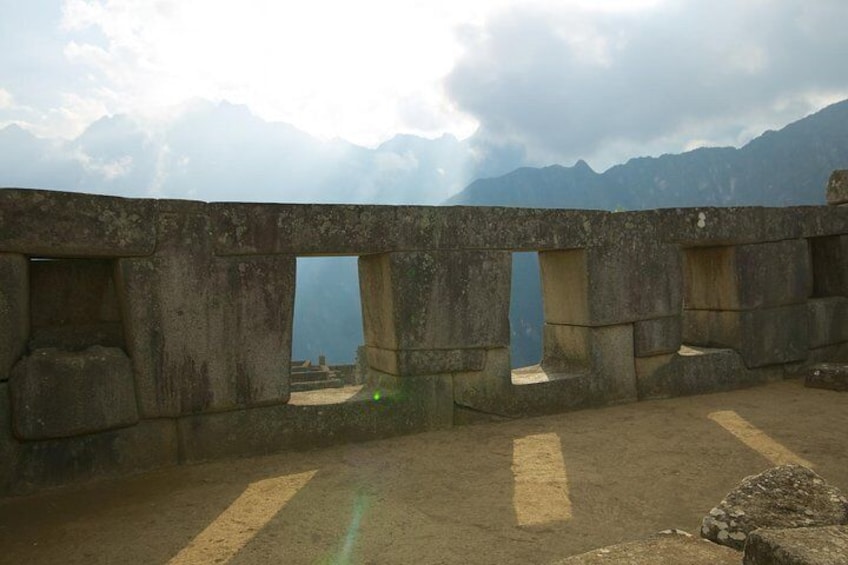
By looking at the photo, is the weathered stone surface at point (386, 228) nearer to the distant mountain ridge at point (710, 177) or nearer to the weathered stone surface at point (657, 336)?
the weathered stone surface at point (657, 336)

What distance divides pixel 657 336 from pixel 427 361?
2.70m

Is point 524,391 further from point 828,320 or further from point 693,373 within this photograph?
point 828,320

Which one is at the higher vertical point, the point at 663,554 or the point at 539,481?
the point at 663,554

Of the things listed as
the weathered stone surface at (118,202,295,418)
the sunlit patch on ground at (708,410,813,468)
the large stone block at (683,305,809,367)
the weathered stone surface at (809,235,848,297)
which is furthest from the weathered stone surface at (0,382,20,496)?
the weathered stone surface at (809,235,848,297)

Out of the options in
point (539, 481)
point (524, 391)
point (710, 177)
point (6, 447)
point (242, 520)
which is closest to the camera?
point (242, 520)

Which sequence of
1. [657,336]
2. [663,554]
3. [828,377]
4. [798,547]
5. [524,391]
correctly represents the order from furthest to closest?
[828,377] → [657,336] → [524,391] → [663,554] → [798,547]

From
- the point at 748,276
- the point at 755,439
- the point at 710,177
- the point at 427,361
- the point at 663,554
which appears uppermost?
the point at 710,177

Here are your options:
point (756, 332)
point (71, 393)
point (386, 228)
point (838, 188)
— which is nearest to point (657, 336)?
point (756, 332)

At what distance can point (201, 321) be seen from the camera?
4363 mm

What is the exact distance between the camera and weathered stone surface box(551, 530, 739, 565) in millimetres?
2244

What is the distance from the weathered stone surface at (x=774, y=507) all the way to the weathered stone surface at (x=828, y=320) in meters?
5.48

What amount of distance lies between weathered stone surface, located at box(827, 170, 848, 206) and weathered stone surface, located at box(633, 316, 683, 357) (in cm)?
362

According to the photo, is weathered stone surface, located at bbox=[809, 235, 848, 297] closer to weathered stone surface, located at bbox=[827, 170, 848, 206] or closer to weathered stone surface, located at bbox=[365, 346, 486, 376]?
weathered stone surface, located at bbox=[827, 170, 848, 206]

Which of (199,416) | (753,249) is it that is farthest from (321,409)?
(753,249)
